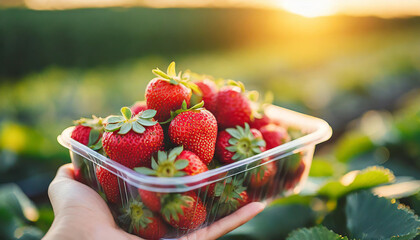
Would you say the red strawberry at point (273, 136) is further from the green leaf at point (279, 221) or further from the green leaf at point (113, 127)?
the green leaf at point (113, 127)

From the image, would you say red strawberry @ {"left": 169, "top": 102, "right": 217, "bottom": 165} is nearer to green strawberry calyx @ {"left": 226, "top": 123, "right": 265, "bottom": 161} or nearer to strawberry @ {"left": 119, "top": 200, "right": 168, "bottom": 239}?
green strawberry calyx @ {"left": 226, "top": 123, "right": 265, "bottom": 161}

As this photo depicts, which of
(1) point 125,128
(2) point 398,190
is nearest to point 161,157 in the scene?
(1) point 125,128

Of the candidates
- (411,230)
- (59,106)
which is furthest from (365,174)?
(59,106)

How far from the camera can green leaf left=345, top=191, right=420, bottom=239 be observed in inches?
38.7

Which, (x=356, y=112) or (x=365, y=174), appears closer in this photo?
(x=365, y=174)

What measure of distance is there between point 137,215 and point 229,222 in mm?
253

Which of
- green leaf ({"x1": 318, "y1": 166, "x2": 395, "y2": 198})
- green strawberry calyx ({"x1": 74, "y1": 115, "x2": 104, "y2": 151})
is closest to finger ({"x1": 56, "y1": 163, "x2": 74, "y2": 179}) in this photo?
green strawberry calyx ({"x1": 74, "y1": 115, "x2": 104, "y2": 151})

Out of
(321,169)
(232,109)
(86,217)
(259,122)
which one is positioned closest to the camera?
(86,217)

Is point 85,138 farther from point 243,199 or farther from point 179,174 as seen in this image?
point 243,199

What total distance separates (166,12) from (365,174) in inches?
239

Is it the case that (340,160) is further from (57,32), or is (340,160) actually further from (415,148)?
(57,32)

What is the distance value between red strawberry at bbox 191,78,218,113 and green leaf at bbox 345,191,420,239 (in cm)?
53

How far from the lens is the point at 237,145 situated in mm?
993

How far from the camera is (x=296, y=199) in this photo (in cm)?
130
